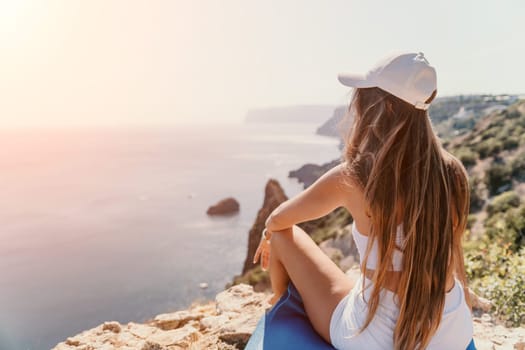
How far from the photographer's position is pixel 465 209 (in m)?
1.37

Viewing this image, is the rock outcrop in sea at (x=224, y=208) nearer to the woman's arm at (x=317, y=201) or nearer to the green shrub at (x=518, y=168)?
the green shrub at (x=518, y=168)

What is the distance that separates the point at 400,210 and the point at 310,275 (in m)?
0.58

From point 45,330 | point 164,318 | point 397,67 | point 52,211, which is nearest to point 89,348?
point 164,318

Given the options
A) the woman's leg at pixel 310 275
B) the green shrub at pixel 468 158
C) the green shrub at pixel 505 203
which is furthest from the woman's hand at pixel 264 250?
the green shrub at pixel 468 158

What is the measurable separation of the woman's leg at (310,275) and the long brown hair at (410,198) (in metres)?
0.26

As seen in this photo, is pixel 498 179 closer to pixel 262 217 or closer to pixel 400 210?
pixel 262 217

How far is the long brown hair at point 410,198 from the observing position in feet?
4.08

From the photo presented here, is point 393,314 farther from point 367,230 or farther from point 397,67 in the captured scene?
point 397,67

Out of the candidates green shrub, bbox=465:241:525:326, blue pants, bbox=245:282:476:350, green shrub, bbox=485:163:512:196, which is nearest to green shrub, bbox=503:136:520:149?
green shrub, bbox=485:163:512:196

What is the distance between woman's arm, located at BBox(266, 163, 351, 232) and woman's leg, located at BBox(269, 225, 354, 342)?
0.09m

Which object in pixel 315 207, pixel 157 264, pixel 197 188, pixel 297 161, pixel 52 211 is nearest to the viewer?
pixel 315 207

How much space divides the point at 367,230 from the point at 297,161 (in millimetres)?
65808

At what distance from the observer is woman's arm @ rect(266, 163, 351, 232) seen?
1395 mm

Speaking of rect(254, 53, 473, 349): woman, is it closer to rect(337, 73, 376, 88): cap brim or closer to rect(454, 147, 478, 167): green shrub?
rect(337, 73, 376, 88): cap brim
